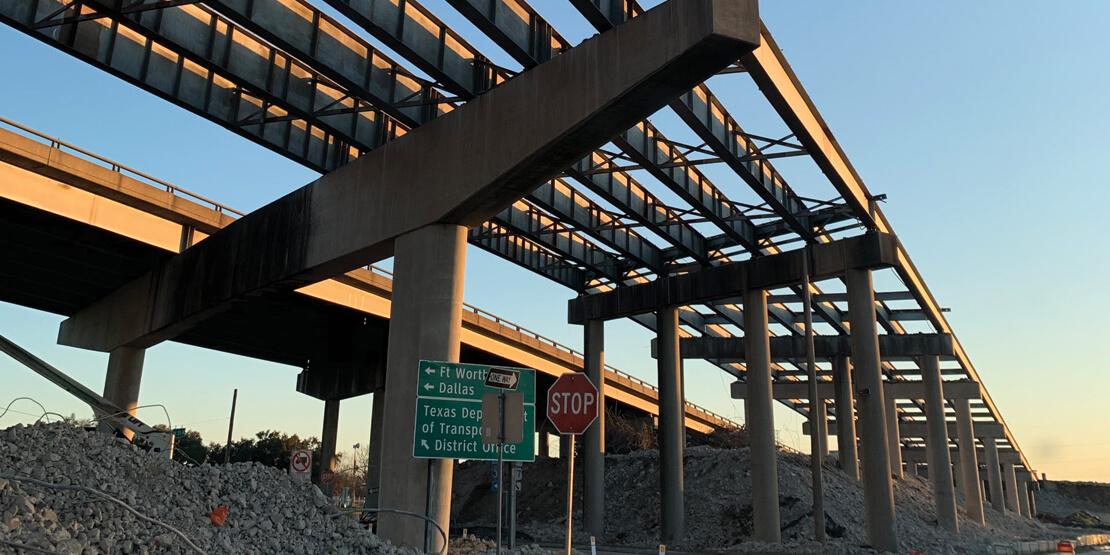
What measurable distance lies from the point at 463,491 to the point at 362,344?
14892 mm

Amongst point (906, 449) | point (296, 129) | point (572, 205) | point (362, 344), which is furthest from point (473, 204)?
point (906, 449)

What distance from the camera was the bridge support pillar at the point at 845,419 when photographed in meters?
41.4

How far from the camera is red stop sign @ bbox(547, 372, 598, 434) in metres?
10.7

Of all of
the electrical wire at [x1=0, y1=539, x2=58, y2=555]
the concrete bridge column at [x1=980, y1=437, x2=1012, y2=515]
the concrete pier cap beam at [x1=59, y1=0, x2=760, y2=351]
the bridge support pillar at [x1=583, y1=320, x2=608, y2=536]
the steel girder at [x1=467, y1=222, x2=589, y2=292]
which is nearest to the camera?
the electrical wire at [x1=0, y1=539, x2=58, y2=555]

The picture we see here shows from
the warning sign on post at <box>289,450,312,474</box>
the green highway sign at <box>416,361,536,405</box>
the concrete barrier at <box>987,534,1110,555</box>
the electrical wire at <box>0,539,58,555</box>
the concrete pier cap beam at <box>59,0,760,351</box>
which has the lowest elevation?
the concrete barrier at <box>987,534,1110,555</box>

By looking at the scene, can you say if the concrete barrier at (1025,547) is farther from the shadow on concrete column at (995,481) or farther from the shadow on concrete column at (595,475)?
the shadow on concrete column at (995,481)

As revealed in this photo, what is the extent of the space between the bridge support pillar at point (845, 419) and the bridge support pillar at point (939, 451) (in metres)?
3.88

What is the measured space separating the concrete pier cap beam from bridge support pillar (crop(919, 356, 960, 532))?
32123 millimetres

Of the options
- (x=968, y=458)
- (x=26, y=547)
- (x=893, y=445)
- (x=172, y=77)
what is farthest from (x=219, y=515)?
(x=968, y=458)

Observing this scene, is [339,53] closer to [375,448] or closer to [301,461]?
[301,461]

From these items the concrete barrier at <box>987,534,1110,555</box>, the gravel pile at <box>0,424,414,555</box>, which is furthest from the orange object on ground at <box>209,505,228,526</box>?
the concrete barrier at <box>987,534,1110,555</box>

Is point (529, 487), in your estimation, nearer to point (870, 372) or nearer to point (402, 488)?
point (870, 372)

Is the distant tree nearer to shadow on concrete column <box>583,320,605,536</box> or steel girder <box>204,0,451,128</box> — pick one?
shadow on concrete column <box>583,320,605,536</box>

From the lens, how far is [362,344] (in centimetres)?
3997
